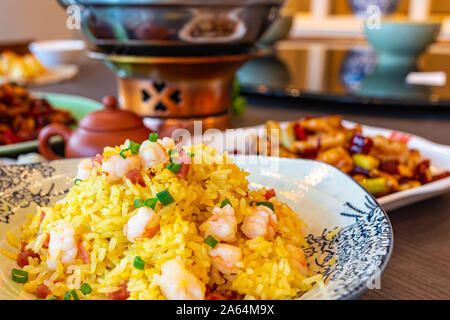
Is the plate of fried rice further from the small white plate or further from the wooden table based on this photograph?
the small white plate

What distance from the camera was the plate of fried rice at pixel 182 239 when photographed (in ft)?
2.48

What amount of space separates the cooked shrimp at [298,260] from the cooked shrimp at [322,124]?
2.50 feet

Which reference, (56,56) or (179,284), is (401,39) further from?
(179,284)

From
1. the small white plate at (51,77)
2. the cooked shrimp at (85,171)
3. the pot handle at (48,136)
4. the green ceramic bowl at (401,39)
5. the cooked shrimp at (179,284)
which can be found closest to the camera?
the cooked shrimp at (179,284)

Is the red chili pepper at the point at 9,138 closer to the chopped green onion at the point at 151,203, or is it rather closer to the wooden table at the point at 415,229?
the wooden table at the point at 415,229

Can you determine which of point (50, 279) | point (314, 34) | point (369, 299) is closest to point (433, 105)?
point (369, 299)

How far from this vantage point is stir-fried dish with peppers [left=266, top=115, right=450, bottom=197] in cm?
132

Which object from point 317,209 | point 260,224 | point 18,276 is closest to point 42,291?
point 18,276

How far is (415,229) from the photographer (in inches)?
48.3

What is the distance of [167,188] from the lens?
0.84 meters

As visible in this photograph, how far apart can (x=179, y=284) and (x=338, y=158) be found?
0.79 metres

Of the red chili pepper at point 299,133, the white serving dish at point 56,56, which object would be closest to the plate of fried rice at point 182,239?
the red chili pepper at point 299,133

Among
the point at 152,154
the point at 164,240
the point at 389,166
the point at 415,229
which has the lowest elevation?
the point at 415,229

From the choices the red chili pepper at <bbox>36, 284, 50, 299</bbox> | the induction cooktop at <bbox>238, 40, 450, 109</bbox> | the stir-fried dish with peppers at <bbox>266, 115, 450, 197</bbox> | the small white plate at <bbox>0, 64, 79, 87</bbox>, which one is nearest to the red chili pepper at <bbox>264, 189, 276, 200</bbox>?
the stir-fried dish with peppers at <bbox>266, 115, 450, 197</bbox>
